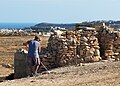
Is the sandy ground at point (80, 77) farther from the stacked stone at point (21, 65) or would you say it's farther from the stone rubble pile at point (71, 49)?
the stacked stone at point (21, 65)

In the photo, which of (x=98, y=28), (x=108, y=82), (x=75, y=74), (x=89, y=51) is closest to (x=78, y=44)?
(x=89, y=51)

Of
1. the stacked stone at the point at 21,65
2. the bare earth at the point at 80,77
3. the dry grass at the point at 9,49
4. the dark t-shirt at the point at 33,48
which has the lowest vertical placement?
the dry grass at the point at 9,49

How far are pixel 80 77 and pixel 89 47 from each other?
5.94 m

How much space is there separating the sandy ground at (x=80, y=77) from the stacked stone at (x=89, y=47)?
8.92ft

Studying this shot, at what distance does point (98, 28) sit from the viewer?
24688mm

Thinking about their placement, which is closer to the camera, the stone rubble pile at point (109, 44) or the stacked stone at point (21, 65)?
the stacked stone at point (21, 65)

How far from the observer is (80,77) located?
16.7 m

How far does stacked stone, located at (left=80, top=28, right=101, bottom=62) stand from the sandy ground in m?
2.72

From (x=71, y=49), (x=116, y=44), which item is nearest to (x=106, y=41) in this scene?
(x=116, y=44)

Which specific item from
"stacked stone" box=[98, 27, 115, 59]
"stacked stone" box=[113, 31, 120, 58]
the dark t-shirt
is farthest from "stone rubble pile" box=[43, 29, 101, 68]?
the dark t-shirt

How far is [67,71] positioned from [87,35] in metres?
4.82

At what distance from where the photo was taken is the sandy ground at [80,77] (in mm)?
15352

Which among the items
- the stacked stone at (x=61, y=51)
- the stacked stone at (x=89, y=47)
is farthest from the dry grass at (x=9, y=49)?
the stacked stone at (x=61, y=51)

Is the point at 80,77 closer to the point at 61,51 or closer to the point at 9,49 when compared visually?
the point at 61,51
